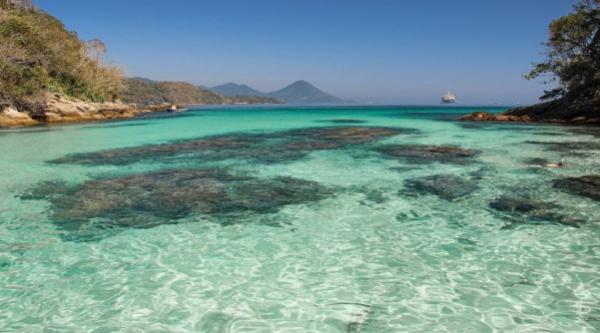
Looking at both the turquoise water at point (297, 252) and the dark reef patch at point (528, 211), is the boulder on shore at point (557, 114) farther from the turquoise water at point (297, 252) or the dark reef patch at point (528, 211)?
the dark reef patch at point (528, 211)

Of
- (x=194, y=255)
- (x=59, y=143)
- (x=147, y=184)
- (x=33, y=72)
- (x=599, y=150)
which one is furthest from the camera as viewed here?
(x=33, y=72)

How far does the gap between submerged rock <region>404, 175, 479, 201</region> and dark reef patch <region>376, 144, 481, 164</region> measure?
10.7 feet

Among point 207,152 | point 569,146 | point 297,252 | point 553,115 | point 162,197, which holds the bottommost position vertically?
point 297,252

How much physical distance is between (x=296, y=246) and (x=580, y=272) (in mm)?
4413

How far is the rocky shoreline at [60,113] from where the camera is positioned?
3773cm

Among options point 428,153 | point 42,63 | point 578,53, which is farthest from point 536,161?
A: point 42,63

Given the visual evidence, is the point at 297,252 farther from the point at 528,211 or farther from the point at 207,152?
the point at 207,152

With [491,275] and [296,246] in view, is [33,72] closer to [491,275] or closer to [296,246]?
[296,246]

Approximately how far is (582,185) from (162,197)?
11453 millimetres

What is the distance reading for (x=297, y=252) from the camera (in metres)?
7.00

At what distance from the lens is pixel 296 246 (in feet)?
23.9

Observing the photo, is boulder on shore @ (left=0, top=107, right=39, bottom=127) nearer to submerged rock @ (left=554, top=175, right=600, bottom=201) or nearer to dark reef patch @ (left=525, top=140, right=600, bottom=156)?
dark reef patch @ (left=525, top=140, right=600, bottom=156)

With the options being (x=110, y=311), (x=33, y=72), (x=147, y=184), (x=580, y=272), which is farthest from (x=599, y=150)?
(x=33, y=72)

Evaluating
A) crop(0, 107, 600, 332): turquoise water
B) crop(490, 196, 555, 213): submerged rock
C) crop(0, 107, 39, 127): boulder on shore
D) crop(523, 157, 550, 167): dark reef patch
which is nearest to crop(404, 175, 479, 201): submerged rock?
crop(0, 107, 600, 332): turquoise water
